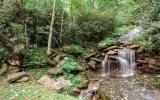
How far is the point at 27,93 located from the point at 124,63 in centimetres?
553

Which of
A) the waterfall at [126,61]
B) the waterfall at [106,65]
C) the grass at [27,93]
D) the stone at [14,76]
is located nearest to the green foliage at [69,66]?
the waterfall at [106,65]

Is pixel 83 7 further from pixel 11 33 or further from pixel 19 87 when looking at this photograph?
pixel 19 87

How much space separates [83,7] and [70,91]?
620 cm

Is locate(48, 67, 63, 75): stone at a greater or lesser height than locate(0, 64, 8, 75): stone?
lesser

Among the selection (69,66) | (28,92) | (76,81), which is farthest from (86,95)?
(28,92)

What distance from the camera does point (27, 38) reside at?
10672 mm

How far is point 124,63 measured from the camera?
38.1 ft

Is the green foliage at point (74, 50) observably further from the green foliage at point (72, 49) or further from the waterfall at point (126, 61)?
the waterfall at point (126, 61)

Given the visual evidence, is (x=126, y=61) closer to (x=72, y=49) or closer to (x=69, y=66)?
(x=72, y=49)

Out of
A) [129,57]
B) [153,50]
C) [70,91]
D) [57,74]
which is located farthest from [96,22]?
[70,91]

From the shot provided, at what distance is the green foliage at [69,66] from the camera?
10.2m

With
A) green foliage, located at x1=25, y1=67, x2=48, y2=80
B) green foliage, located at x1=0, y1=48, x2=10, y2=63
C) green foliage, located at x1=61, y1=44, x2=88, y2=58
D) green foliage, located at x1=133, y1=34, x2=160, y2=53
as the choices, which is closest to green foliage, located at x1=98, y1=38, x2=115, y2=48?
green foliage, located at x1=61, y1=44, x2=88, y2=58

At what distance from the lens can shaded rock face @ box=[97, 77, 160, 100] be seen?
328 inches

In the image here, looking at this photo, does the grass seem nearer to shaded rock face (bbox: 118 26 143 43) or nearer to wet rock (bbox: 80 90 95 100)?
wet rock (bbox: 80 90 95 100)
